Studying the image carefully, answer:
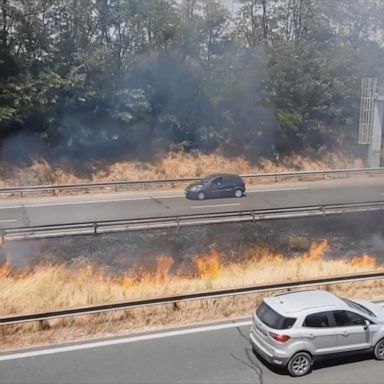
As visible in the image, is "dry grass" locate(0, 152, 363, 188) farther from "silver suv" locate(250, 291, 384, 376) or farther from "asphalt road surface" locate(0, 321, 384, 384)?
"silver suv" locate(250, 291, 384, 376)

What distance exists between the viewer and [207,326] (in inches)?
367

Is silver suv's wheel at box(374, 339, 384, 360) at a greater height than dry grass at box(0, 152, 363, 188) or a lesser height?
greater

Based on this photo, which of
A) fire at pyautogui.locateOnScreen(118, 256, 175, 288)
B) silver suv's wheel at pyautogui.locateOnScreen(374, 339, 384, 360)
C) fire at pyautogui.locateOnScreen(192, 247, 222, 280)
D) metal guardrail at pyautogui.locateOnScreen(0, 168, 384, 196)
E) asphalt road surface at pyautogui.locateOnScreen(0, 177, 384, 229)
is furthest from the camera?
metal guardrail at pyautogui.locateOnScreen(0, 168, 384, 196)

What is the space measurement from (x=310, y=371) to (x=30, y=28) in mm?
22202

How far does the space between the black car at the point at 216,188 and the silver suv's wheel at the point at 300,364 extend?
15.3 metres

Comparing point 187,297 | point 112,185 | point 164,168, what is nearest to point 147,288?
point 187,297

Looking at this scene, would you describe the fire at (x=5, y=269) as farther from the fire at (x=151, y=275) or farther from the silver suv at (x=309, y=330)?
the silver suv at (x=309, y=330)

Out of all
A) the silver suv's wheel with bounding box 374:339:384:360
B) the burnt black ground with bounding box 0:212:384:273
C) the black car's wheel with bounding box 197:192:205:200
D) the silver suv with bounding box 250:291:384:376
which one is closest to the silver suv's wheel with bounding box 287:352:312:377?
the silver suv with bounding box 250:291:384:376

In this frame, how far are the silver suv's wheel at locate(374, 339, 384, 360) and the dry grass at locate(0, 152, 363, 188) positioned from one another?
19.6 metres

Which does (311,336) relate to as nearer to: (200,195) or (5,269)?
(5,269)

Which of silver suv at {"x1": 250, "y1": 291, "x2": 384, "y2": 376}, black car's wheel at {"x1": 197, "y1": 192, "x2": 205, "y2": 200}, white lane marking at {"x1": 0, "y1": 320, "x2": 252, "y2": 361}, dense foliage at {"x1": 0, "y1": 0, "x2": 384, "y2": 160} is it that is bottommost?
black car's wheel at {"x1": 197, "y1": 192, "x2": 205, "y2": 200}

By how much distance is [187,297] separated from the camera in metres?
9.82

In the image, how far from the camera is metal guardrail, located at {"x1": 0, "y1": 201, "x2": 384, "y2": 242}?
51.5ft

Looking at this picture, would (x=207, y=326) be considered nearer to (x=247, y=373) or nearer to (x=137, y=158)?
(x=247, y=373)
